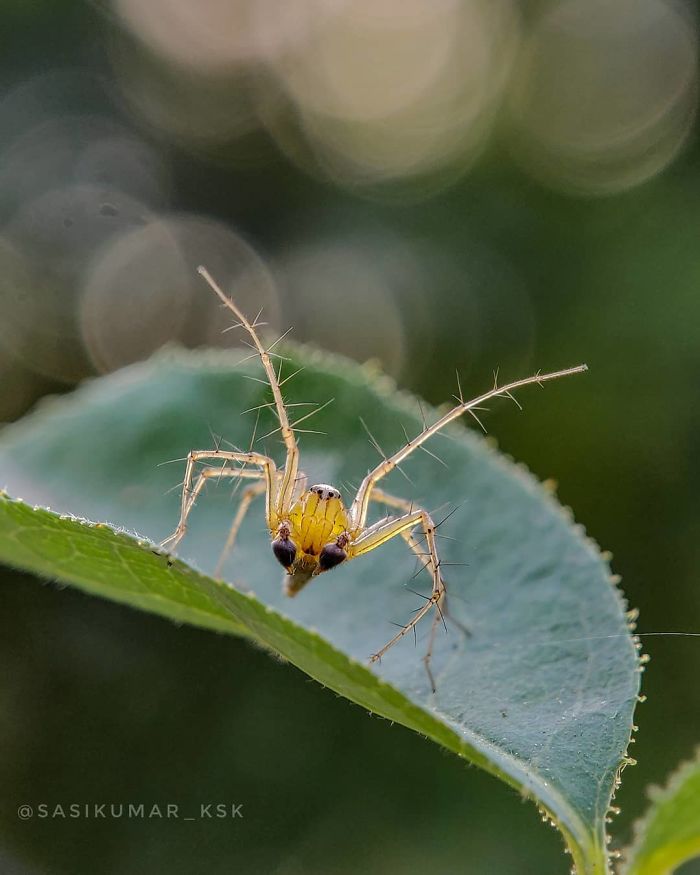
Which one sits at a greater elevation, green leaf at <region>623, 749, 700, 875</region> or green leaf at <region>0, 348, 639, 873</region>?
green leaf at <region>0, 348, 639, 873</region>

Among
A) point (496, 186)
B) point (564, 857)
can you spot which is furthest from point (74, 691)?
point (496, 186)

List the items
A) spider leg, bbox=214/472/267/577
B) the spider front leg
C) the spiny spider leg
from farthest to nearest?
spider leg, bbox=214/472/267/577, the spider front leg, the spiny spider leg

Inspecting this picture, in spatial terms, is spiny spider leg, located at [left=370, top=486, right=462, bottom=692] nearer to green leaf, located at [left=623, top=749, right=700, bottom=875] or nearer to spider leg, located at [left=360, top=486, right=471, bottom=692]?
spider leg, located at [left=360, top=486, right=471, bottom=692]

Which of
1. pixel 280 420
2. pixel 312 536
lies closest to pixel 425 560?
pixel 312 536

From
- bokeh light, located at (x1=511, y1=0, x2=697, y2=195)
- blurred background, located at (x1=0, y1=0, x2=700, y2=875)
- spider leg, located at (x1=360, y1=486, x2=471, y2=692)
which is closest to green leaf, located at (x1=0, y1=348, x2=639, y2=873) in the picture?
spider leg, located at (x1=360, y1=486, x2=471, y2=692)

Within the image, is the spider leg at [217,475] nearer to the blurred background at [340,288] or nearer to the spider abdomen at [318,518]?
the spider abdomen at [318,518]

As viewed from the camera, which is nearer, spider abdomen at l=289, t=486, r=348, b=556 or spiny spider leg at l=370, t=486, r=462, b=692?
spiny spider leg at l=370, t=486, r=462, b=692

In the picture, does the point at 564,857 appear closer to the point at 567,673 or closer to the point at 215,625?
the point at 567,673

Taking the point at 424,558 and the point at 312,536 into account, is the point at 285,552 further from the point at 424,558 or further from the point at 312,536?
the point at 424,558

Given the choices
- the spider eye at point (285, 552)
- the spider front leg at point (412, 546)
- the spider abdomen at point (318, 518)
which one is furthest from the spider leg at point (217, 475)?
the spider front leg at point (412, 546)

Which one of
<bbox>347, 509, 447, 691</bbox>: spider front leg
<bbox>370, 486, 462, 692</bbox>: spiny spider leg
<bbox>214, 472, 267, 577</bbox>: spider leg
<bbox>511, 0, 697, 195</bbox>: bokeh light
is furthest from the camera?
<bbox>511, 0, 697, 195</bbox>: bokeh light
